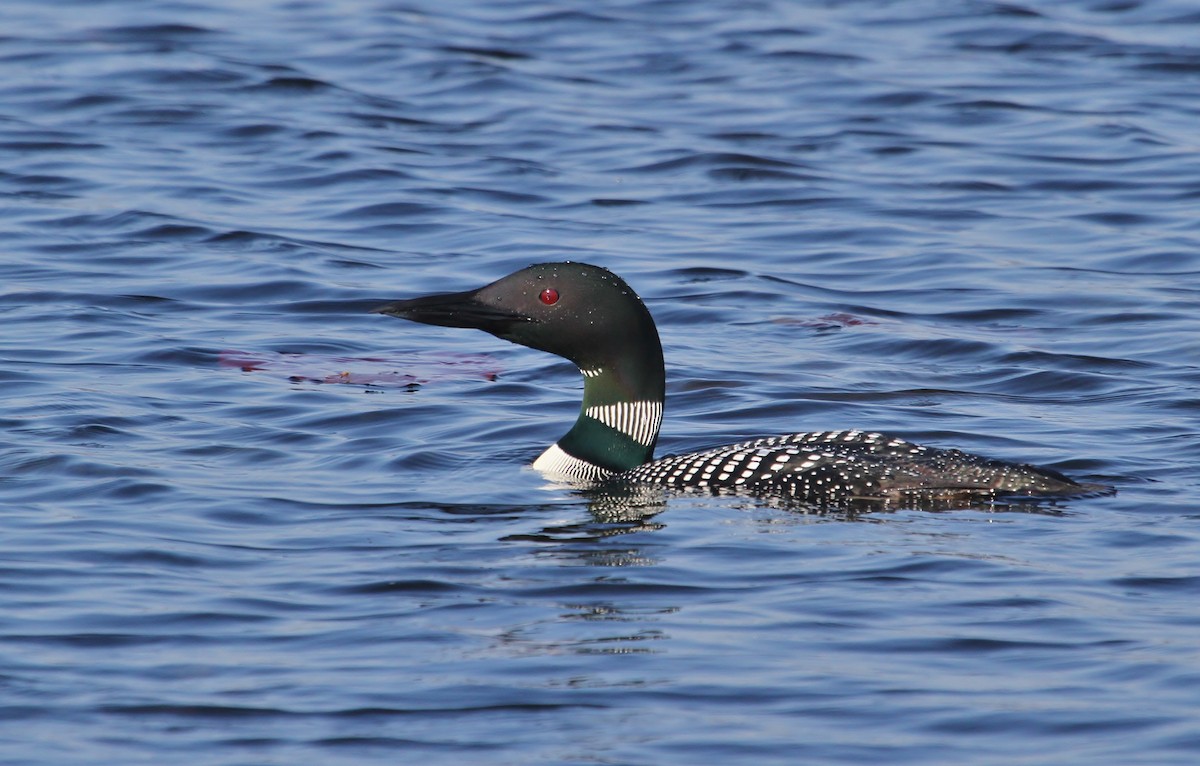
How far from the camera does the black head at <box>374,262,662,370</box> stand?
6.37 meters

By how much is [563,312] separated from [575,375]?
1706mm

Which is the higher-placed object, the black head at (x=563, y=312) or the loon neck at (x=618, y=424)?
the black head at (x=563, y=312)

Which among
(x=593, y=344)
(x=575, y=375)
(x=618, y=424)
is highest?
(x=593, y=344)

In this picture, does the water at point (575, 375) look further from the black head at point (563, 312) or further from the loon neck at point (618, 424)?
the black head at point (563, 312)

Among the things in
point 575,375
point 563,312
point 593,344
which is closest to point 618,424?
point 593,344

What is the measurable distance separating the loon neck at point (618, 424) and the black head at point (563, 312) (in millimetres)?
31

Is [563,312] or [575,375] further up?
[563,312]

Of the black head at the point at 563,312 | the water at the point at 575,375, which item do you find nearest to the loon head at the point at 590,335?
the black head at the point at 563,312

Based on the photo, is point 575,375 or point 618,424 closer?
point 618,424

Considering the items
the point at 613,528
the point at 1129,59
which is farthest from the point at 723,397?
the point at 1129,59

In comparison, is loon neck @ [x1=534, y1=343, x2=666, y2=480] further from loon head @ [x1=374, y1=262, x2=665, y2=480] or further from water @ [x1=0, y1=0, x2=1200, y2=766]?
water @ [x1=0, y1=0, x2=1200, y2=766]

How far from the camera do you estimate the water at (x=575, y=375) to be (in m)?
4.34

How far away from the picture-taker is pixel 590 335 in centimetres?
640

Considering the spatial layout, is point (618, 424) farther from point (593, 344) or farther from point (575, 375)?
point (575, 375)
